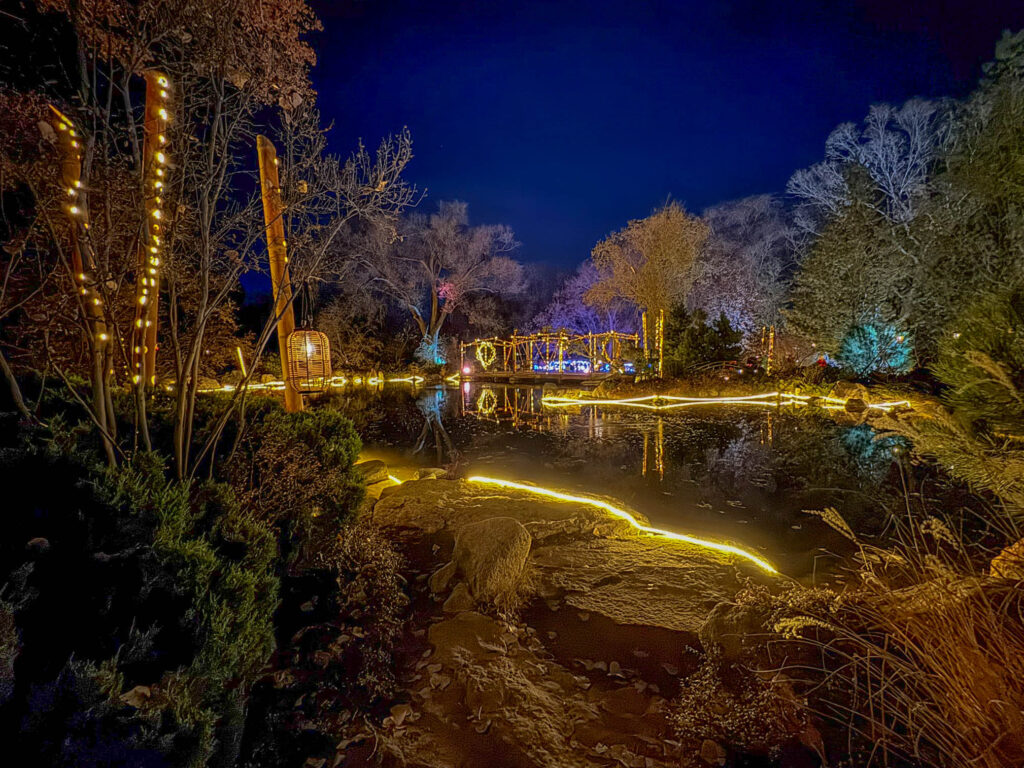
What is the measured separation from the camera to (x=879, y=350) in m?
14.5

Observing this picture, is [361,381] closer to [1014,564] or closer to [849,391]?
[849,391]

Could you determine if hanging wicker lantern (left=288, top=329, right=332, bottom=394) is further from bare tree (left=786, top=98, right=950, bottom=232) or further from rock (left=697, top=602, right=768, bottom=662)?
bare tree (left=786, top=98, right=950, bottom=232)

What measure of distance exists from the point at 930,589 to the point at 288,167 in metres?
4.16

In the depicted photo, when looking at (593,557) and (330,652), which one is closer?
(330,652)

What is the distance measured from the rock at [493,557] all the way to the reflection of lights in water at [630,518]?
1577mm

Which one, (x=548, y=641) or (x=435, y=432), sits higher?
(x=435, y=432)

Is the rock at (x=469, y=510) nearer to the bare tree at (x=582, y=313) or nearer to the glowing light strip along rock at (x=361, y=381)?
the glowing light strip along rock at (x=361, y=381)

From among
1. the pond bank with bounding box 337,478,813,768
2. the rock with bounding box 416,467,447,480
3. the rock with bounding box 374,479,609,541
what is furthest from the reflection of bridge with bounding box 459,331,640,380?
the pond bank with bounding box 337,478,813,768

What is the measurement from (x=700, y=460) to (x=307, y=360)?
5.98 meters

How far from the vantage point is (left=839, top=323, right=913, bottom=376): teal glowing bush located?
14.5m

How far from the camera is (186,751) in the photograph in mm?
1468

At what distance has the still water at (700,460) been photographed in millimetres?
4574

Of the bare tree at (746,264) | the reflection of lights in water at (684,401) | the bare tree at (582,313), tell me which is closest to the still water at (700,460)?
the reflection of lights in water at (684,401)

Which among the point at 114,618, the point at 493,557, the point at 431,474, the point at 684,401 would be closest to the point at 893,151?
the point at 684,401
